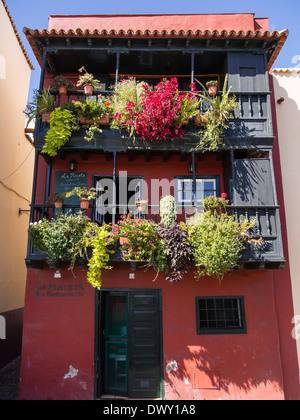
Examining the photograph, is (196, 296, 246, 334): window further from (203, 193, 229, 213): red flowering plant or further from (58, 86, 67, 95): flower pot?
(58, 86, 67, 95): flower pot

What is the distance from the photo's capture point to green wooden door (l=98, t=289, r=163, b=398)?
26.6 ft

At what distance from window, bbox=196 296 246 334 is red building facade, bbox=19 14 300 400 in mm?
26

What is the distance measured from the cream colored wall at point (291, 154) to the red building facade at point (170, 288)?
31 cm

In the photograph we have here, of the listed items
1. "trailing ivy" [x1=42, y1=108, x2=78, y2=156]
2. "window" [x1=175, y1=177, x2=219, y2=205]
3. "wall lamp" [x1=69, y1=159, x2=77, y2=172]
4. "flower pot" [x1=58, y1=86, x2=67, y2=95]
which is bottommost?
"window" [x1=175, y1=177, x2=219, y2=205]

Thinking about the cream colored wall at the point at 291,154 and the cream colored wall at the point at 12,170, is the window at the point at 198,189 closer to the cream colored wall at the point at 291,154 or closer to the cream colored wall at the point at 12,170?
the cream colored wall at the point at 291,154

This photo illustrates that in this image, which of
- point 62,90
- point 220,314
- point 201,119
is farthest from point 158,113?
point 220,314

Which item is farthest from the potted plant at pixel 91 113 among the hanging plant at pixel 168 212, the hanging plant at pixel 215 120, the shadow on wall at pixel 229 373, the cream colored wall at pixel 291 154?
the shadow on wall at pixel 229 373

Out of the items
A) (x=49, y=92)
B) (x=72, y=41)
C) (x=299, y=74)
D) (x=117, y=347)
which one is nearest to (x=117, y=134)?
(x=49, y=92)

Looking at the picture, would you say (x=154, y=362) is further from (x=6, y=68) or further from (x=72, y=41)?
(x=6, y=68)

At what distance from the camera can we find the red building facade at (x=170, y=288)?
26.1 feet

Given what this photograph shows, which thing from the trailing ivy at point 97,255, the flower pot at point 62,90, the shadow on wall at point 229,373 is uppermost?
the flower pot at point 62,90

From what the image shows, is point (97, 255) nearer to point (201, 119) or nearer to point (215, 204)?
point (215, 204)

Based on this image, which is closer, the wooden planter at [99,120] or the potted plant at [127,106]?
the potted plant at [127,106]

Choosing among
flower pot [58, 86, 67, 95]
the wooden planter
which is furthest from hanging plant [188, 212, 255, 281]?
flower pot [58, 86, 67, 95]
